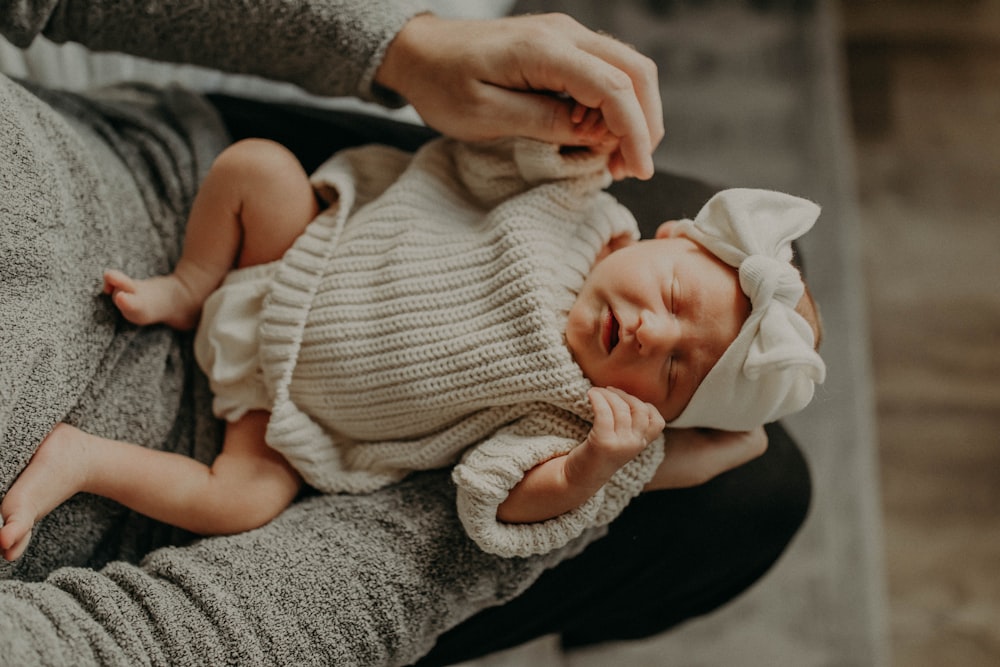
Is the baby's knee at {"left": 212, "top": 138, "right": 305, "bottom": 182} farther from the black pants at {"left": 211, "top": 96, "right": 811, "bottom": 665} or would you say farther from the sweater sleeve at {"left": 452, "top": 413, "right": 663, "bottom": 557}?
the sweater sleeve at {"left": 452, "top": 413, "right": 663, "bottom": 557}

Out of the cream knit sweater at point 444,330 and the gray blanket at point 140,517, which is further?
the cream knit sweater at point 444,330

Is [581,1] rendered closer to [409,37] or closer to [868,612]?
[409,37]

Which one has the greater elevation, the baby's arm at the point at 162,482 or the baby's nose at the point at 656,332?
the baby's nose at the point at 656,332

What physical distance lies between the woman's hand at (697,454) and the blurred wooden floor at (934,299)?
91 centimetres

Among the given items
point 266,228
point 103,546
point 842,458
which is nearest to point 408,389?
point 266,228

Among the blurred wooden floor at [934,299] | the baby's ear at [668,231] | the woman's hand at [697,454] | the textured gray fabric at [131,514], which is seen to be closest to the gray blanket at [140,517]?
the textured gray fabric at [131,514]

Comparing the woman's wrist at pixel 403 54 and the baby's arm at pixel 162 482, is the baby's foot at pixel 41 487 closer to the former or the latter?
the baby's arm at pixel 162 482

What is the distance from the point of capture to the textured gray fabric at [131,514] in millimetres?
703

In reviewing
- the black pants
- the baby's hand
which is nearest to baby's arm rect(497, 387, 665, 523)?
the baby's hand

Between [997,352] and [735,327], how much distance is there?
3.94 feet

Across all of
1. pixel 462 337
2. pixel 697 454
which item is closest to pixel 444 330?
pixel 462 337

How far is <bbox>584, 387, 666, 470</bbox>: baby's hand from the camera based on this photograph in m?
0.72

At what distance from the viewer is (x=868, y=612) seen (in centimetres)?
154

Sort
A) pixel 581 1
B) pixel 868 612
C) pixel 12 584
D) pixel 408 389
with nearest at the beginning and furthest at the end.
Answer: pixel 12 584
pixel 408 389
pixel 868 612
pixel 581 1
